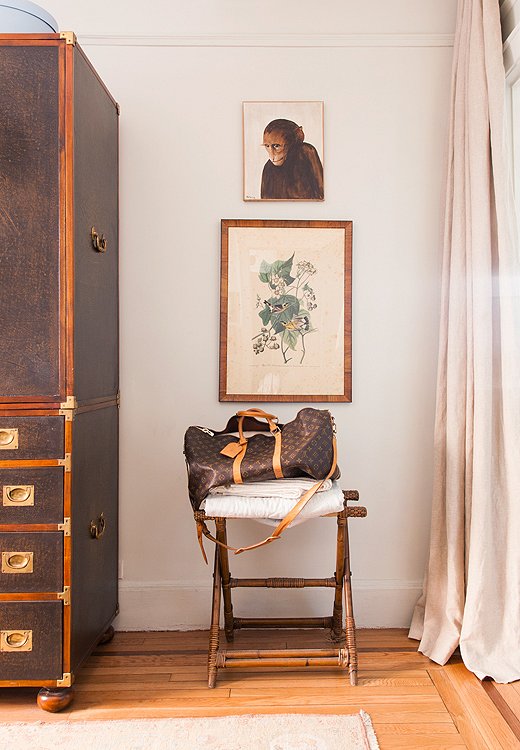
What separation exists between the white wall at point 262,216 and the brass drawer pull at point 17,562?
0.70 m

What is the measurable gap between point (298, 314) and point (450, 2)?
1.36 metres

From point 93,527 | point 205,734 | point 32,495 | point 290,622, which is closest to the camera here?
point 205,734

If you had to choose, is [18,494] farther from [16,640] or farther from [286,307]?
[286,307]

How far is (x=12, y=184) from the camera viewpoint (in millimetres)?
2084

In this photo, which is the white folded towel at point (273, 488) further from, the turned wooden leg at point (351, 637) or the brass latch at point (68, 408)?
the brass latch at point (68, 408)

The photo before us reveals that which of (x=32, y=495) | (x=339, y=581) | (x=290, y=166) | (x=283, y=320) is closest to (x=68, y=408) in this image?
(x=32, y=495)

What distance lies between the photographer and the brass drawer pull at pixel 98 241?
2329mm

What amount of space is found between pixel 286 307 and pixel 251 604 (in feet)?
3.90

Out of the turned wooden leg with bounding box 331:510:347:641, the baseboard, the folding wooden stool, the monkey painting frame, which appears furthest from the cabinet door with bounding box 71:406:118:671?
the monkey painting frame

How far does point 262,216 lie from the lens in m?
2.75

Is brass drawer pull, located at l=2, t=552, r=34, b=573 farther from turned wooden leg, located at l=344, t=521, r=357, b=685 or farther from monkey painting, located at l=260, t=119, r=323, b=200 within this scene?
monkey painting, located at l=260, t=119, r=323, b=200

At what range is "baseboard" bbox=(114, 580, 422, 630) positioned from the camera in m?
2.75

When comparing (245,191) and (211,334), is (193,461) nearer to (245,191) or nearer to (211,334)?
(211,334)

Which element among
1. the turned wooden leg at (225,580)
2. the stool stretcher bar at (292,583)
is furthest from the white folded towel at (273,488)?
the stool stretcher bar at (292,583)
